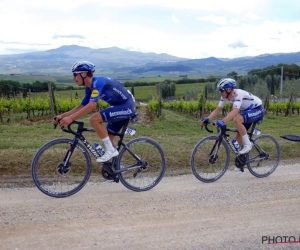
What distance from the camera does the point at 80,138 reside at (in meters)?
6.15

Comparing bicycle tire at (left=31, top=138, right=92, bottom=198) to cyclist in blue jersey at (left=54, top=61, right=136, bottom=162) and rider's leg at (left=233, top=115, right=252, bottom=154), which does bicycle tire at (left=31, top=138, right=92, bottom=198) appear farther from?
rider's leg at (left=233, top=115, right=252, bottom=154)

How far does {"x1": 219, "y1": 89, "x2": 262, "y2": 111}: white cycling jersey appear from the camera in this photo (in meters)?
7.00

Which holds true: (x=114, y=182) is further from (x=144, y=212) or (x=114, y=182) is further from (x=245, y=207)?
(x=245, y=207)

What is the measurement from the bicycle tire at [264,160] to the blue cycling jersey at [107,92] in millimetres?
3284

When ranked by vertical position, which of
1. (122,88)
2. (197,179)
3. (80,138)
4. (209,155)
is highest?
(122,88)

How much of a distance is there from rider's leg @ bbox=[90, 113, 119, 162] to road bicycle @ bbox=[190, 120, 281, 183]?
1803 millimetres

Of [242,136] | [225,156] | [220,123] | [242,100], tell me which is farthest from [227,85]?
[225,156]

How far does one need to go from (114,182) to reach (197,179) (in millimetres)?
1775

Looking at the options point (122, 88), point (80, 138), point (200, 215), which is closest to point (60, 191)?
point (80, 138)

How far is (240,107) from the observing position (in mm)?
7359

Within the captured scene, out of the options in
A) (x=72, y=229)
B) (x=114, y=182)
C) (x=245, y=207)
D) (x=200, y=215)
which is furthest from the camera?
(x=114, y=182)

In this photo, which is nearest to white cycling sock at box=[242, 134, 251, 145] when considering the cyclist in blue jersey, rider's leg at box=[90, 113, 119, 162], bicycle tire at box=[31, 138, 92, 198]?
the cyclist in blue jersey

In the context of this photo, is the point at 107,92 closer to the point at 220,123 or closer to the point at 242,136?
the point at 220,123

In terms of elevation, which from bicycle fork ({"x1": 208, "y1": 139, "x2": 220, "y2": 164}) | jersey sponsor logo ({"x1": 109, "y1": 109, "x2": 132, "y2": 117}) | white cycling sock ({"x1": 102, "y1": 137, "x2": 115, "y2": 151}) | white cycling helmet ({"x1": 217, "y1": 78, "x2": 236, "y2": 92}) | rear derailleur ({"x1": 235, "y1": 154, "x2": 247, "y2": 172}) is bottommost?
rear derailleur ({"x1": 235, "y1": 154, "x2": 247, "y2": 172})
